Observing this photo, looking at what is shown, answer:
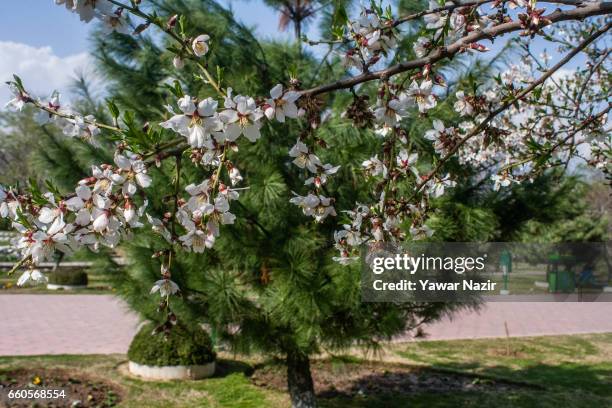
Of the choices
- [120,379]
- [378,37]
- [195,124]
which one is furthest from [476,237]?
[120,379]

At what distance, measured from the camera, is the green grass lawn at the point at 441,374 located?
5258mm

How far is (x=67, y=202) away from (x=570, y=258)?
1355 cm

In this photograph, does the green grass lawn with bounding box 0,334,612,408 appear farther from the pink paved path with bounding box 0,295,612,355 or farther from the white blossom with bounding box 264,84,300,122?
the white blossom with bounding box 264,84,300,122

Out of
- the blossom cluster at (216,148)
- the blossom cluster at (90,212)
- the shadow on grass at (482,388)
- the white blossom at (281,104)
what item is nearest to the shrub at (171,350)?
the shadow on grass at (482,388)

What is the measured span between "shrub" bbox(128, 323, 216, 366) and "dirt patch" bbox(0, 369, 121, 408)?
0.43 metres

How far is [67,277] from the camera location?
14023mm

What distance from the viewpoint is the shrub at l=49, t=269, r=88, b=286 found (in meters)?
14.0

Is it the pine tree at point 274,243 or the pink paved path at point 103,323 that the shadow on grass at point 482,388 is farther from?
the pine tree at point 274,243

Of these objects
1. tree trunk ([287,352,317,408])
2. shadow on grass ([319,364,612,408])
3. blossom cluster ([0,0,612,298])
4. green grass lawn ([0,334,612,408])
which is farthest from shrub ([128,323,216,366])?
blossom cluster ([0,0,612,298])

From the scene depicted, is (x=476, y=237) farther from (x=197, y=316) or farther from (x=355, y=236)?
(x=355, y=236)

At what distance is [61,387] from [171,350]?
104 cm

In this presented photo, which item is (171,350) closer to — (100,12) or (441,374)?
(441,374)

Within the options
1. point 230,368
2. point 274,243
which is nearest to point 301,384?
point 274,243

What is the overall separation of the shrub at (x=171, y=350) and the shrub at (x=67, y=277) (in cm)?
898
